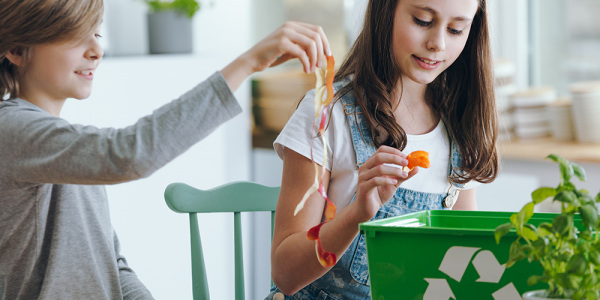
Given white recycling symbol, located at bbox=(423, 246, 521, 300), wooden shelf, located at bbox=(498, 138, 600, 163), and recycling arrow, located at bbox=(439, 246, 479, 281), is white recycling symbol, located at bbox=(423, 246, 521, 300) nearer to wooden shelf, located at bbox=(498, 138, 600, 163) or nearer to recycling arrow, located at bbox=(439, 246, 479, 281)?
recycling arrow, located at bbox=(439, 246, 479, 281)

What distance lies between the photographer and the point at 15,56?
1.13 metres

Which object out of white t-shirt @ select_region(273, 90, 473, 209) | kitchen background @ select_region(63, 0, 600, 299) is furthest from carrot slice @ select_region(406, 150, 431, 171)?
kitchen background @ select_region(63, 0, 600, 299)

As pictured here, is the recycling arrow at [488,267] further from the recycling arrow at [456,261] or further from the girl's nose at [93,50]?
the girl's nose at [93,50]

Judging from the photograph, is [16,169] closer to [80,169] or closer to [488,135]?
[80,169]

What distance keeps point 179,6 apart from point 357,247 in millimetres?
1530

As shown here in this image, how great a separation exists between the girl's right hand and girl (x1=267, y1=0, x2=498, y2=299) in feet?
0.26

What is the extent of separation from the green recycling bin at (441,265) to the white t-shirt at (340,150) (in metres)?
0.41

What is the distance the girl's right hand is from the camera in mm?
860

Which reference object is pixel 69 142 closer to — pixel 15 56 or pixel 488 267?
pixel 15 56

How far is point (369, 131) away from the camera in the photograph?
122 centimetres

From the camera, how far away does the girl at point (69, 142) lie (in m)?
0.86

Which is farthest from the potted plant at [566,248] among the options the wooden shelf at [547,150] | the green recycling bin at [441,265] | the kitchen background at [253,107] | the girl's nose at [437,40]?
the wooden shelf at [547,150]

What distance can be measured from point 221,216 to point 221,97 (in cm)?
179

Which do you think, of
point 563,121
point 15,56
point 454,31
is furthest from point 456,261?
point 563,121
